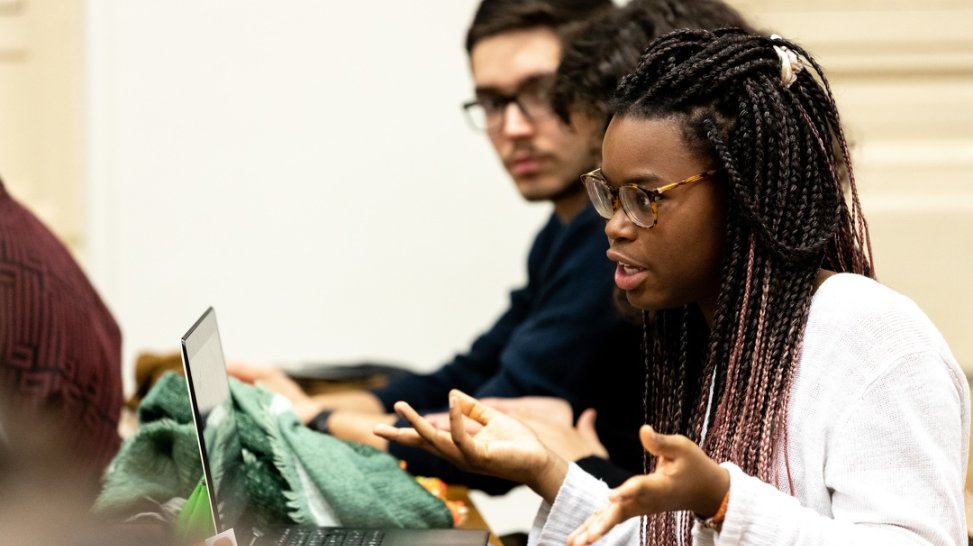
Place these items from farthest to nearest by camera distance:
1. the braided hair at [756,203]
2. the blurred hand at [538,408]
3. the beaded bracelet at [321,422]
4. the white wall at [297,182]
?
the white wall at [297,182], the beaded bracelet at [321,422], the blurred hand at [538,408], the braided hair at [756,203]

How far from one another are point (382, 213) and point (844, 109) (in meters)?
1.19

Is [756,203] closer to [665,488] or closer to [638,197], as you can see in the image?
[638,197]

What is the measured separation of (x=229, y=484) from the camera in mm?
1376

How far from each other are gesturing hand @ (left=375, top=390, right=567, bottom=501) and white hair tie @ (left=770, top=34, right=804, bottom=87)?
16.8 inches

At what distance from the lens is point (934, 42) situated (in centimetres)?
294

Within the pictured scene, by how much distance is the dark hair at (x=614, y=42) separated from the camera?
1776mm

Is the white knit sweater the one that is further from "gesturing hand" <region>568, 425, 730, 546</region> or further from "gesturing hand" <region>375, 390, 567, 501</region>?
"gesturing hand" <region>375, 390, 567, 501</region>

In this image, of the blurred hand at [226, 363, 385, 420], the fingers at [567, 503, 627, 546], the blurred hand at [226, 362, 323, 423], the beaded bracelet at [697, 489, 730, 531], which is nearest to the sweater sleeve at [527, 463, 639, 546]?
the beaded bracelet at [697, 489, 730, 531]

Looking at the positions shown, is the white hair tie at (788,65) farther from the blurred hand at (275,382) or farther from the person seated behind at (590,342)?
the blurred hand at (275,382)

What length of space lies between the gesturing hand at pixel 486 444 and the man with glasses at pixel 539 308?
310 millimetres

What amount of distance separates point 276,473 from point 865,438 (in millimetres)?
722

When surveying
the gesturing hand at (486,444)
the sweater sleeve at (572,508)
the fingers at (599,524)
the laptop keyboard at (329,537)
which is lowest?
the laptop keyboard at (329,537)

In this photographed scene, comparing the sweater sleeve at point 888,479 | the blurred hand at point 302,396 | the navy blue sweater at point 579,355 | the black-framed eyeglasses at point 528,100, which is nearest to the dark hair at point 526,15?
the black-framed eyeglasses at point 528,100

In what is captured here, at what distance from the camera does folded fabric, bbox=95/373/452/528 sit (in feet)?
4.75
